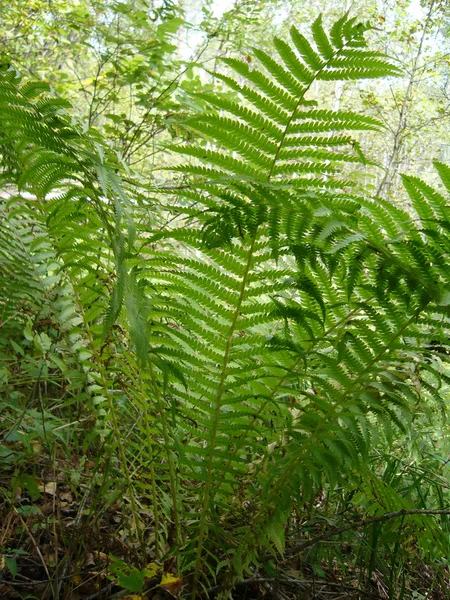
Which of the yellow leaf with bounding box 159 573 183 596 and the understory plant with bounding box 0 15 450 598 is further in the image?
the yellow leaf with bounding box 159 573 183 596

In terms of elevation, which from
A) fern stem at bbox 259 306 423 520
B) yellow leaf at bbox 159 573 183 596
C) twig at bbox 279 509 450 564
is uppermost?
fern stem at bbox 259 306 423 520

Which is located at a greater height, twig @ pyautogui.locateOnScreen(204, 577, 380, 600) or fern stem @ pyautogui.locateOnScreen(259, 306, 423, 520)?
fern stem @ pyautogui.locateOnScreen(259, 306, 423, 520)

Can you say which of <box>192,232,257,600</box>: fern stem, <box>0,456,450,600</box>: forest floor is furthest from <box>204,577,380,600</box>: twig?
<box>192,232,257,600</box>: fern stem

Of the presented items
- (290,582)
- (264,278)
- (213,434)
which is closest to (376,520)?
(290,582)

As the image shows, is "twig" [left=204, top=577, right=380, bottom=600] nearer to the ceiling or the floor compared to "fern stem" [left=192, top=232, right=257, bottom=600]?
nearer to the floor

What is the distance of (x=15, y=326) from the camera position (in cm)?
→ 184

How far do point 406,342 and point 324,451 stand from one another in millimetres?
365

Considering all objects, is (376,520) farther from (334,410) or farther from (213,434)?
(213,434)

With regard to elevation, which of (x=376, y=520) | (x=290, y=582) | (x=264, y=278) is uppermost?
(x=264, y=278)

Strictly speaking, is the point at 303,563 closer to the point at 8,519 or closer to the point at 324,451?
the point at 324,451

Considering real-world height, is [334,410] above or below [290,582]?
above

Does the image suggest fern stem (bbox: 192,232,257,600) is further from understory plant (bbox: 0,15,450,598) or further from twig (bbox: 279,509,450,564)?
twig (bbox: 279,509,450,564)

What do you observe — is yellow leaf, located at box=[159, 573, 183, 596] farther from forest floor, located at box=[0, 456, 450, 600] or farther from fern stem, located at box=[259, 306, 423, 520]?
fern stem, located at box=[259, 306, 423, 520]

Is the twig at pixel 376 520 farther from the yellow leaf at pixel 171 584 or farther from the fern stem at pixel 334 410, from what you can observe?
the yellow leaf at pixel 171 584
